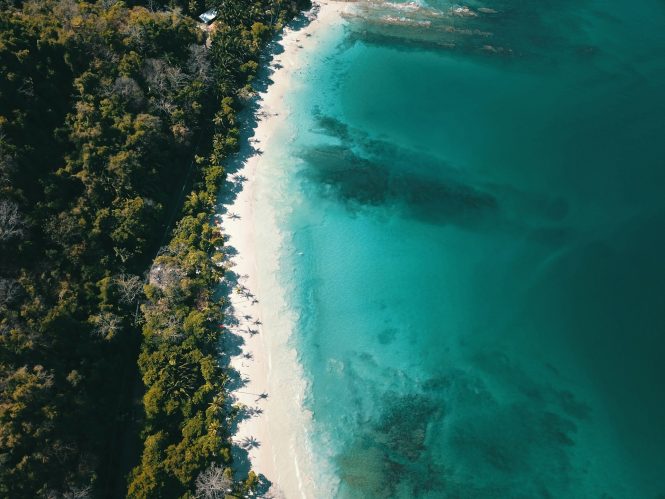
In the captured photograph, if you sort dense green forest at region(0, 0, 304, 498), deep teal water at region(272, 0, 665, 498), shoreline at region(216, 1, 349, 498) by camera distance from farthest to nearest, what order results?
deep teal water at region(272, 0, 665, 498) < shoreline at region(216, 1, 349, 498) < dense green forest at region(0, 0, 304, 498)

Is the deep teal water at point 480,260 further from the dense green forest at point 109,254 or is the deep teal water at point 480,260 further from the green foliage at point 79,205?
the green foliage at point 79,205

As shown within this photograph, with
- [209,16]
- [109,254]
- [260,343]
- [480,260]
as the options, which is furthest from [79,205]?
[480,260]

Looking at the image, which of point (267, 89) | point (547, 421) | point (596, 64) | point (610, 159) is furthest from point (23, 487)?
point (596, 64)

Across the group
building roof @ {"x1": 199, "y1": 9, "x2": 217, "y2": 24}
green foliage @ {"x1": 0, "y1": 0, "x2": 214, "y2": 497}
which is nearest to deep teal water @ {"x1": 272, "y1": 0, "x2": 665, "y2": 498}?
green foliage @ {"x1": 0, "y1": 0, "x2": 214, "y2": 497}

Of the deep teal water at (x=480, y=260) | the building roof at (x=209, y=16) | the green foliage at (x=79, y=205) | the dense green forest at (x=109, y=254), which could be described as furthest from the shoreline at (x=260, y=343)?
the building roof at (x=209, y=16)

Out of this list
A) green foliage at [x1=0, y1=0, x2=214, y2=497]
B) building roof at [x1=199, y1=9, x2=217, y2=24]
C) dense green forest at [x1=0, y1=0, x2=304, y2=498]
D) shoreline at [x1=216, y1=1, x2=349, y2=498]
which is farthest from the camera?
building roof at [x1=199, y1=9, x2=217, y2=24]

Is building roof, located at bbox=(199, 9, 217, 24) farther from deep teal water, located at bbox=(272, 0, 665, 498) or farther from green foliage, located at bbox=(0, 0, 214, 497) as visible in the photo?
deep teal water, located at bbox=(272, 0, 665, 498)

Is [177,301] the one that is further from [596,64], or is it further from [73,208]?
[596,64]
